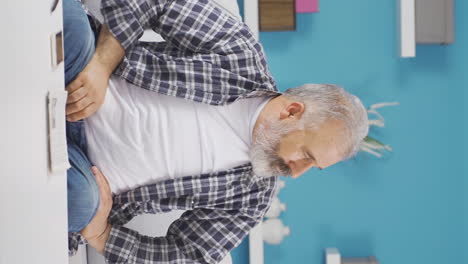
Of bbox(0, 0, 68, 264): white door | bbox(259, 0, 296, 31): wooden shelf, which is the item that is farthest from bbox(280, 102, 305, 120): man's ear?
bbox(259, 0, 296, 31): wooden shelf

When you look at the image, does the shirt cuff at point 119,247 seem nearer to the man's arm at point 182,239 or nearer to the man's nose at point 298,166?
the man's arm at point 182,239

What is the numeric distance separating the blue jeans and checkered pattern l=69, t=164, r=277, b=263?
0.16m

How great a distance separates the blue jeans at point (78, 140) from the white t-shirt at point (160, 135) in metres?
0.04

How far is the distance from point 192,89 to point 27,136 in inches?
26.0

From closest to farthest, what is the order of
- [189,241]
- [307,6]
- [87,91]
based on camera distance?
[87,91] < [189,241] < [307,6]

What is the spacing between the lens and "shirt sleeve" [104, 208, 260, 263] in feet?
4.86

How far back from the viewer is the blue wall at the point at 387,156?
2.27 meters

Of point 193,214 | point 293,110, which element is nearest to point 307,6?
point 293,110

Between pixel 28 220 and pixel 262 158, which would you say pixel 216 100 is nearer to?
pixel 262 158

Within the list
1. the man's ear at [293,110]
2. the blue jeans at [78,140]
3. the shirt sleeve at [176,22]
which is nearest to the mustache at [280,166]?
the man's ear at [293,110]

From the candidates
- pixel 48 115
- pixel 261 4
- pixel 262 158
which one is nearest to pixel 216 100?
pixel 262 158

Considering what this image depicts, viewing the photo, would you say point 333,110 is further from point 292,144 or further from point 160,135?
point 160,135

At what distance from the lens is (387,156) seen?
2281 mm

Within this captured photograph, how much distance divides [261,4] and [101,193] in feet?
3.60
